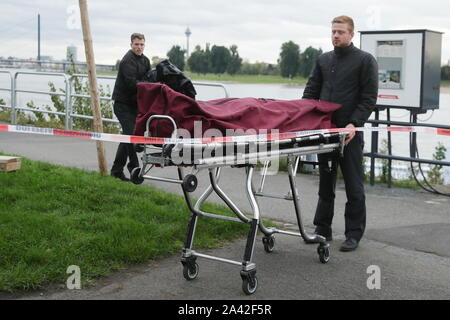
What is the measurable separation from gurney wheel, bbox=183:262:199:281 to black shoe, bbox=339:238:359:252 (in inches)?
63.7

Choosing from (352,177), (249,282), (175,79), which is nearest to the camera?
(249,282)

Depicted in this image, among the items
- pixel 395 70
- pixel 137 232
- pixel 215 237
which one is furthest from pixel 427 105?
pixel 137 232

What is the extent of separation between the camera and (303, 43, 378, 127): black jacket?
21.4 feet

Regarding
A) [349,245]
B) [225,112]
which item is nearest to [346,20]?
[225,112]

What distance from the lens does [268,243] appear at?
6.48 metres

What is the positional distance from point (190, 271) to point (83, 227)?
152 centimetres

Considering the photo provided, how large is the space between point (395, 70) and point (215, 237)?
182 inches

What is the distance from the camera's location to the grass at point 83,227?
568 centimetres

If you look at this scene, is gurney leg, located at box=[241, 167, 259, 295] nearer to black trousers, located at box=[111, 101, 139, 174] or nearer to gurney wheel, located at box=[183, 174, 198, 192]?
gurney wheel, located at box=[183, 174, 198, 192]

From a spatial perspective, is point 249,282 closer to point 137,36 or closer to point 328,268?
point 328,268

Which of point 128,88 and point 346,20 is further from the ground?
point 346,20

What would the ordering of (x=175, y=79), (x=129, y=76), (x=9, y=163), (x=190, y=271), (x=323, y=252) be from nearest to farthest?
(x=175, y=79), (x=190, y=271), (x=323, y=252), (x=9, y=163), (x=129, y=76)

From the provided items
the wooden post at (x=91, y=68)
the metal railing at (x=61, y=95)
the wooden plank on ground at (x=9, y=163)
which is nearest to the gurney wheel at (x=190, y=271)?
the wooden plank on ground at (x=9, y=163)
